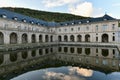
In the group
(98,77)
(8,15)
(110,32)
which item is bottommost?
(98,77)

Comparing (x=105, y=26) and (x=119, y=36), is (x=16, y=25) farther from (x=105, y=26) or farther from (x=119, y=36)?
(x=119, y=36)

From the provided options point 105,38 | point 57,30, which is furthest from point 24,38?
point 105,38

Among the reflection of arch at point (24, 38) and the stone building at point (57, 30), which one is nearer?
the stone building at point (57, 30)

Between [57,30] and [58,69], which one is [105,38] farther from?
[58,69]

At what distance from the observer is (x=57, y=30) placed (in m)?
65.2

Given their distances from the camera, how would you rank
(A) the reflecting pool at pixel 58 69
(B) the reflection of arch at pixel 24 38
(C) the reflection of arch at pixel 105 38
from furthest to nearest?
(C) the reflection of arch at pixel 105 38, (B) the reflection of arch at pixel 24 38, (A) the reflecting pool at pixel 58 69

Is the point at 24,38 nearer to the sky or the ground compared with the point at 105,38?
nearer to the sky

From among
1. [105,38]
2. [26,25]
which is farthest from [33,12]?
[105,38]

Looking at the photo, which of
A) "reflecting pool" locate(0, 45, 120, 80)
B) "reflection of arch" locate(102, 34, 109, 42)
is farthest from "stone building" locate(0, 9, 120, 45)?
"reflecting pool" locate(0, 45, 120, 80)

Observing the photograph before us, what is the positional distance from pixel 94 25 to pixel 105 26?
15.1 feet

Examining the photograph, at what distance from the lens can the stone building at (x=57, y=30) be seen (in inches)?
1627

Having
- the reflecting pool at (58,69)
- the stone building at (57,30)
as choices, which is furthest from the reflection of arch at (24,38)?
the reflecting pool at (58,69)

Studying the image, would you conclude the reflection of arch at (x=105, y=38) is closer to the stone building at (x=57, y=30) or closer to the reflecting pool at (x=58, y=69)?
the stone building at (x=57, y=30)

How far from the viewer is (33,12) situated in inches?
6166
